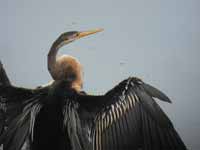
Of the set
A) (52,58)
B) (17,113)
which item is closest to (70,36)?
(52,58)

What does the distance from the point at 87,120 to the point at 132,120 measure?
0.39 feet

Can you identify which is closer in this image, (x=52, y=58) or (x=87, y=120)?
(x=87, y=120)

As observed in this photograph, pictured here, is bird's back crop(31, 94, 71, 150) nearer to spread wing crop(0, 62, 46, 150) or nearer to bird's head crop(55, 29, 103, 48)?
spread wing crop(0, 62, 46, 150)

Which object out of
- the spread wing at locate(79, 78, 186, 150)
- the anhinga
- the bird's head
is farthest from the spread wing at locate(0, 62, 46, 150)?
the bird's head

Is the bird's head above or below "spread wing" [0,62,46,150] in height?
above

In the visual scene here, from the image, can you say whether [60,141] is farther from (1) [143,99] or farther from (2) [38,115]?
(1) [143,99]

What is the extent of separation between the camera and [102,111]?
4.15 feet

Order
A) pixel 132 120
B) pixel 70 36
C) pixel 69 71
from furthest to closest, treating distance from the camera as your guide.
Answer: pixel 70 36
pixel 69 71
pixel 132 120

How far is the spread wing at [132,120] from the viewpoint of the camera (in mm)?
1202

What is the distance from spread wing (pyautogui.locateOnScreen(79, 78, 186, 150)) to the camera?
3.94ft

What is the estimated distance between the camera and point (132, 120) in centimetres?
122

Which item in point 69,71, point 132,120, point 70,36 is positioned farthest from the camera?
point 70,36

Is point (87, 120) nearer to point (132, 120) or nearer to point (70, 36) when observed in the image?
point (132, 120)

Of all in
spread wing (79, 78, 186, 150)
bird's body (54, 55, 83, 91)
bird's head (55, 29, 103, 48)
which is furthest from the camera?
bird's head (55, 29, 103, 48)
